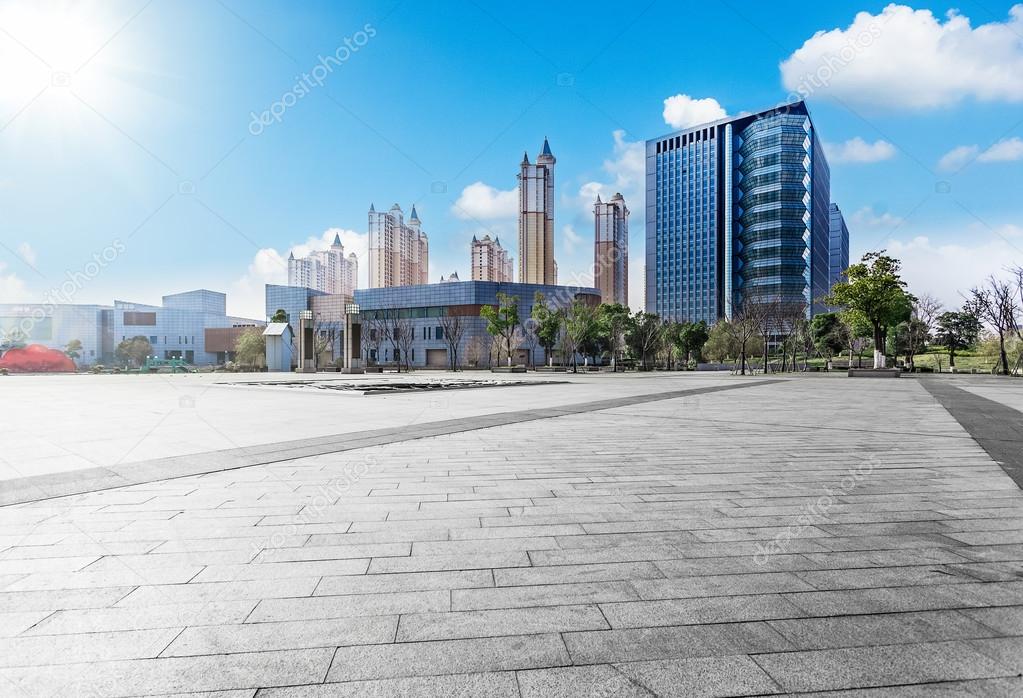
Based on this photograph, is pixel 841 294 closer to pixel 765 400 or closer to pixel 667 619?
pixel 765 400

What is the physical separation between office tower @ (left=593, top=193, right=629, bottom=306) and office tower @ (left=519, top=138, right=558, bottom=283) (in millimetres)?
19314

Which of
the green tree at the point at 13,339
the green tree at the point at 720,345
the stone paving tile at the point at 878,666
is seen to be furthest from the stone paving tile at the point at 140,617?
the green tree at the point at 13,339

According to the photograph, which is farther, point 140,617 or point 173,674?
point 140,617

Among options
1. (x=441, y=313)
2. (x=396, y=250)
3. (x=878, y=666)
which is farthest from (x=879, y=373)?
(x=396, y=250)

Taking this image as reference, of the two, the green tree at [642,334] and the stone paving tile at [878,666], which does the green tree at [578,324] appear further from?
the stone paving tile at [878,666]

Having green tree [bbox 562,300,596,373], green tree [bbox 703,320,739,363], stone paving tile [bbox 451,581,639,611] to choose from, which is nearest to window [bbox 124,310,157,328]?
green tree [bbox 562,300,596,373]

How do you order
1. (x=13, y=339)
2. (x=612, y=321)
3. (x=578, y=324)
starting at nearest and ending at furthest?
(x=578, y=324)
(x=612, y=321)
(x=13, y=339)

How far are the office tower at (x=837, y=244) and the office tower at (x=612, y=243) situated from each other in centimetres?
7369

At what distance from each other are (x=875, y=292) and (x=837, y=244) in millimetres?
170785

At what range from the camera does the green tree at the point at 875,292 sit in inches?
1521

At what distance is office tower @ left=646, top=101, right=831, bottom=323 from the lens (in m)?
110

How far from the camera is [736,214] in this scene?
415ft

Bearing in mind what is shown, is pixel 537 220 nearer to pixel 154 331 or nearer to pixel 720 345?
pixel 720 345

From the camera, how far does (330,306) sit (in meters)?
118
